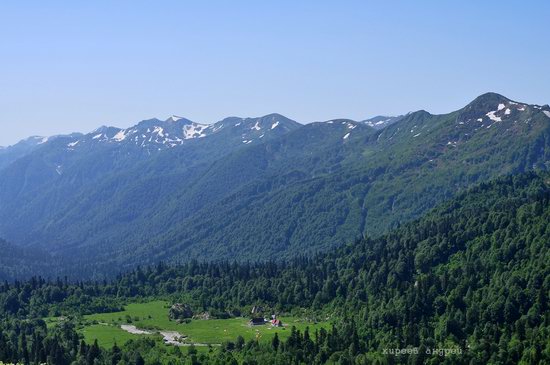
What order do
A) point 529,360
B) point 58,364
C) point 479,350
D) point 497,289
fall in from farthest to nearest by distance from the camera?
point 497,289, point 58,364, point 479,350, point 529,360

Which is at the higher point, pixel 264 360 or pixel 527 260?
pixel 527 260

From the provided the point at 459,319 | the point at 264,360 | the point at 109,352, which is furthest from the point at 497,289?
the point at 109,352

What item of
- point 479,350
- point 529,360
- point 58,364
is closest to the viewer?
point 529,360

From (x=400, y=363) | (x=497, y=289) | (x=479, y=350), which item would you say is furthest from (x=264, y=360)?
(x=497, y=289)

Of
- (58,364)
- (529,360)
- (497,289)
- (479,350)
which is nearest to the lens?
(529,360)

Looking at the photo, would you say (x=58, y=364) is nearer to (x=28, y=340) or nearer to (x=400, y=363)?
(x=28, y=340)

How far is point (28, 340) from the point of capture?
197 m

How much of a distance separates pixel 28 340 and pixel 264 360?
66.3m

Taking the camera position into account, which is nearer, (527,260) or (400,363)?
(400,363)

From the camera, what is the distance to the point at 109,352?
586 ft

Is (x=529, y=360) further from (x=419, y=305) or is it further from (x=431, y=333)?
(x=419, y=305)

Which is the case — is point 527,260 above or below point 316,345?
above

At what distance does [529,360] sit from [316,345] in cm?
4594

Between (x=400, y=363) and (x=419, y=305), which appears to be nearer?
(x=400, y=363)
